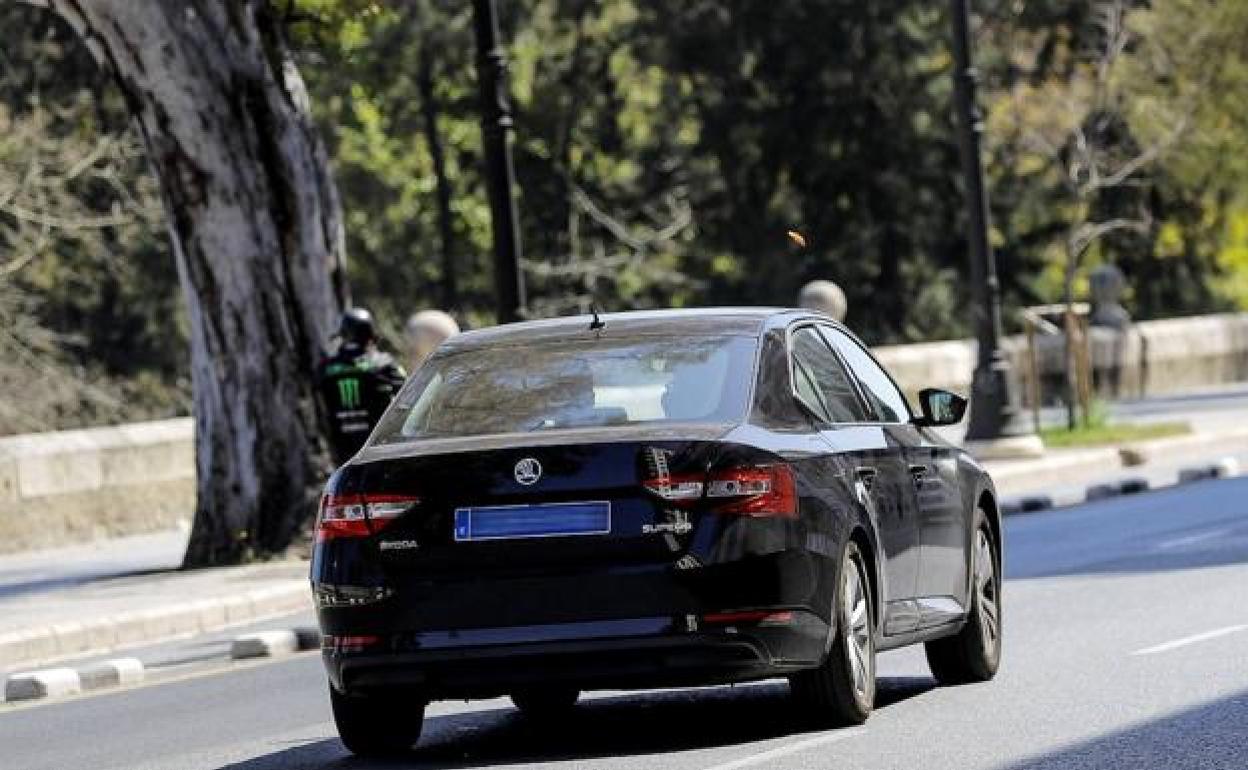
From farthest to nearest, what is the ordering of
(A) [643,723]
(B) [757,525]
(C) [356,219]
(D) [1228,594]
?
(C) [356,219]
(D) [1228,594]
(A) [643,723]
(B) [757,525]

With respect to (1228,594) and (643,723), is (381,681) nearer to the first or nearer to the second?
(643,723)

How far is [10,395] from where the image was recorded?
37.5m

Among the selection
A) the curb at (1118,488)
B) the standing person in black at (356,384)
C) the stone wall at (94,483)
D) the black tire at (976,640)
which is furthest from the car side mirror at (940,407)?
the stone wall at (94,483)

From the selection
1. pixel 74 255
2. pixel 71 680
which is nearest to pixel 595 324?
pixel 71 680

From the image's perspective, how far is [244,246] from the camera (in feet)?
79.9

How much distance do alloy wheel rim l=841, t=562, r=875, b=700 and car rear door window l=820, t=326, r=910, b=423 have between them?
1.17 m

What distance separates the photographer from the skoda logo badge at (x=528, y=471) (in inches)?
404

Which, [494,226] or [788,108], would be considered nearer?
[494,226]

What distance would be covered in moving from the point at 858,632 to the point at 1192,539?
434 inches

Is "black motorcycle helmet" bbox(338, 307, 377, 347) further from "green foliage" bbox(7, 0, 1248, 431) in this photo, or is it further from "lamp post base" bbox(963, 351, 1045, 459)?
"green foliage" bbox(7, 0, 1248, 431)

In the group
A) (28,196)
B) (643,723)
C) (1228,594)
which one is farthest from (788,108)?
(643,723)

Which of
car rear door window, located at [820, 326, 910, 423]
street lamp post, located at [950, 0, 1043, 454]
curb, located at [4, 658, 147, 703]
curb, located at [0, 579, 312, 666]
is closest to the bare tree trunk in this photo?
curb, located at [0, 579, 312, 666]

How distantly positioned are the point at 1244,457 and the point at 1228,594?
16080 millimetres

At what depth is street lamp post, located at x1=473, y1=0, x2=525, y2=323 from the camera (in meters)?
23.8
